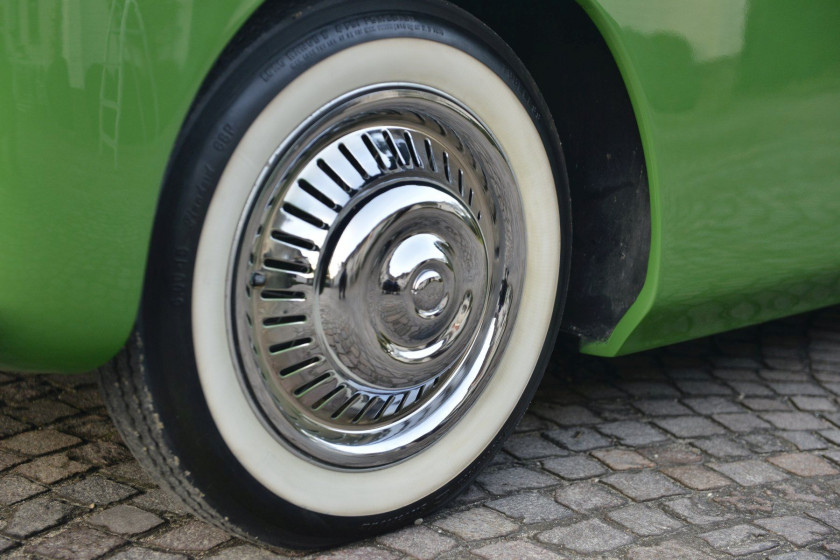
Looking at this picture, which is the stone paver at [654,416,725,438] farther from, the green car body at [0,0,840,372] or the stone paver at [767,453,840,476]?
the green car body at [0,0,840,372]

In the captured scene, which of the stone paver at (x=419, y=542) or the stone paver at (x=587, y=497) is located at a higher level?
the stone paver at (x=587, y=497)

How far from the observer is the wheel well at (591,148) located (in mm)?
1872

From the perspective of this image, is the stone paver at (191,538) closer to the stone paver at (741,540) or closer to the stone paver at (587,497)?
the stone paver at (587,497)

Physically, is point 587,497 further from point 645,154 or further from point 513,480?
point 645,154

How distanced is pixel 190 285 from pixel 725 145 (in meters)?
1.21

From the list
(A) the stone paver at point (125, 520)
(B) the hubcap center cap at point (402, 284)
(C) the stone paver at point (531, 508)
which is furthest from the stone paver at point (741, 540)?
(A) the stone paver at point (125, 520)

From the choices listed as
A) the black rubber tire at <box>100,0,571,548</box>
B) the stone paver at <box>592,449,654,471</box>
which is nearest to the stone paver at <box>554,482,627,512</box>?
the stone paver at <box>592,449,654,471</box>

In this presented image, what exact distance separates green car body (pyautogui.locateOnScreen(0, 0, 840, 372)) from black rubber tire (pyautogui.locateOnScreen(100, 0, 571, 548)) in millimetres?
36

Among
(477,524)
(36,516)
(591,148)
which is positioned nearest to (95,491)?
(36,516)

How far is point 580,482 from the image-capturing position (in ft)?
6.68

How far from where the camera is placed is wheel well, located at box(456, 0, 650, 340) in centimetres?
187

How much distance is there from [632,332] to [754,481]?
1.63 ft

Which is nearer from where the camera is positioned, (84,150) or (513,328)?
(84,150)

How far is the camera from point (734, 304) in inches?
86.4
